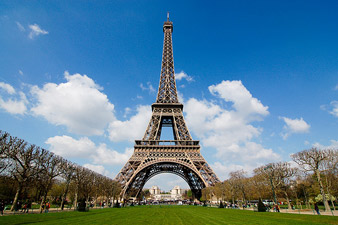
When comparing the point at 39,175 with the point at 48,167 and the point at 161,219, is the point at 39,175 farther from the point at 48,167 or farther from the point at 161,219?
the point at 161,219

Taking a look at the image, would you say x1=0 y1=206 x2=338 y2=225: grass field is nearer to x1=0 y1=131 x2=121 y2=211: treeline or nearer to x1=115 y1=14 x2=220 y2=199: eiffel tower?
x1=0 y1=131 x2=121 y2=211: treeline

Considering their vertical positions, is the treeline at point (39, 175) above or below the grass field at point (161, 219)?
above

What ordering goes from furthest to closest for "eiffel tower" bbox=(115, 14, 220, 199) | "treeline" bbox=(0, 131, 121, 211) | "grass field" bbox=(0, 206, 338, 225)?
"eiffel tower" bbox=(115, 14, 220, 199) < "treeline" bbox=(0, 131, 121, 211) < "grass field" bbox=(0, 206, 338, 225)

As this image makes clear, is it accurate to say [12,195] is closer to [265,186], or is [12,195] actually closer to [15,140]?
[15,140]

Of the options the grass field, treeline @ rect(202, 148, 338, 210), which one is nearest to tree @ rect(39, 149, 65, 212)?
the grass field

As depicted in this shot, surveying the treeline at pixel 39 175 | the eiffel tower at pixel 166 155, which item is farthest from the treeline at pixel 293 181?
the treeline at pixel 39 175

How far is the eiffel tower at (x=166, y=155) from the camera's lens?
40938 millimetres

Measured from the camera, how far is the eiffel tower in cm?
4094

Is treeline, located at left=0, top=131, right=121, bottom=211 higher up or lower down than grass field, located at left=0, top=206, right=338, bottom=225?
higher up

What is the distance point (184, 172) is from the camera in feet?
166

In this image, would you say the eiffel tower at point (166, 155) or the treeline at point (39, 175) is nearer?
the treeline at point (39, 175)

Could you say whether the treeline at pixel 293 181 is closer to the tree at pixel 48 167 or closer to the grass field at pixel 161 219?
the grass field at pixel 161 219

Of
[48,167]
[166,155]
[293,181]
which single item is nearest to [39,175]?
[48,167]

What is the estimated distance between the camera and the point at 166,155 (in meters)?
44.4
